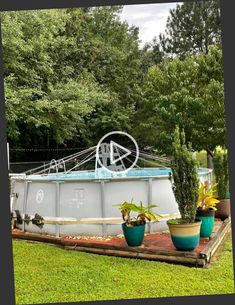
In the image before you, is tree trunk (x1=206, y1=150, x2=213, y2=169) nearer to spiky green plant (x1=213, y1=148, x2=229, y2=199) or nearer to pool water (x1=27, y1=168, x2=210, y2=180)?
spiky green plant (x1=213, y1=148, x2=229, y2=199)

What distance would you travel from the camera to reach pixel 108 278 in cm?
588

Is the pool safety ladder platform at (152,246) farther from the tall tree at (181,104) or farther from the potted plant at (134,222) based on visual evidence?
the tall tree at (181,104)

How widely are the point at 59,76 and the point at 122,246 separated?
248 cm

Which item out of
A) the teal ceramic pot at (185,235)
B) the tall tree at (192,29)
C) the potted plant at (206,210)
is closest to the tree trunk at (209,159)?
the potted plant at (206,210)

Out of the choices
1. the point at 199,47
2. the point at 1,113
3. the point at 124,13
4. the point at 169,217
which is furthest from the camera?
the point at 169,217

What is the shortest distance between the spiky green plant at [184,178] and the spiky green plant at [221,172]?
1.27 ft

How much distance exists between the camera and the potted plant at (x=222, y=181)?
20.4 feet

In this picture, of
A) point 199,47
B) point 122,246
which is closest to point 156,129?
point 199,47

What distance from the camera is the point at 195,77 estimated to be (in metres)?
6.41

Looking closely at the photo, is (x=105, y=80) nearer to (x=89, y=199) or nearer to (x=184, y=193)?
(x=89, y=199)

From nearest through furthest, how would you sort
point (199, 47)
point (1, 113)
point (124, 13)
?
1. point (1, 113)
2. point (124, 13)
3. point (199, 47)

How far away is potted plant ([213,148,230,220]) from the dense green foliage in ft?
0.52

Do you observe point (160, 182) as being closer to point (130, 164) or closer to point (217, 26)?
point (130, 164)

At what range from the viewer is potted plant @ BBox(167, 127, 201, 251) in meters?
6.00
